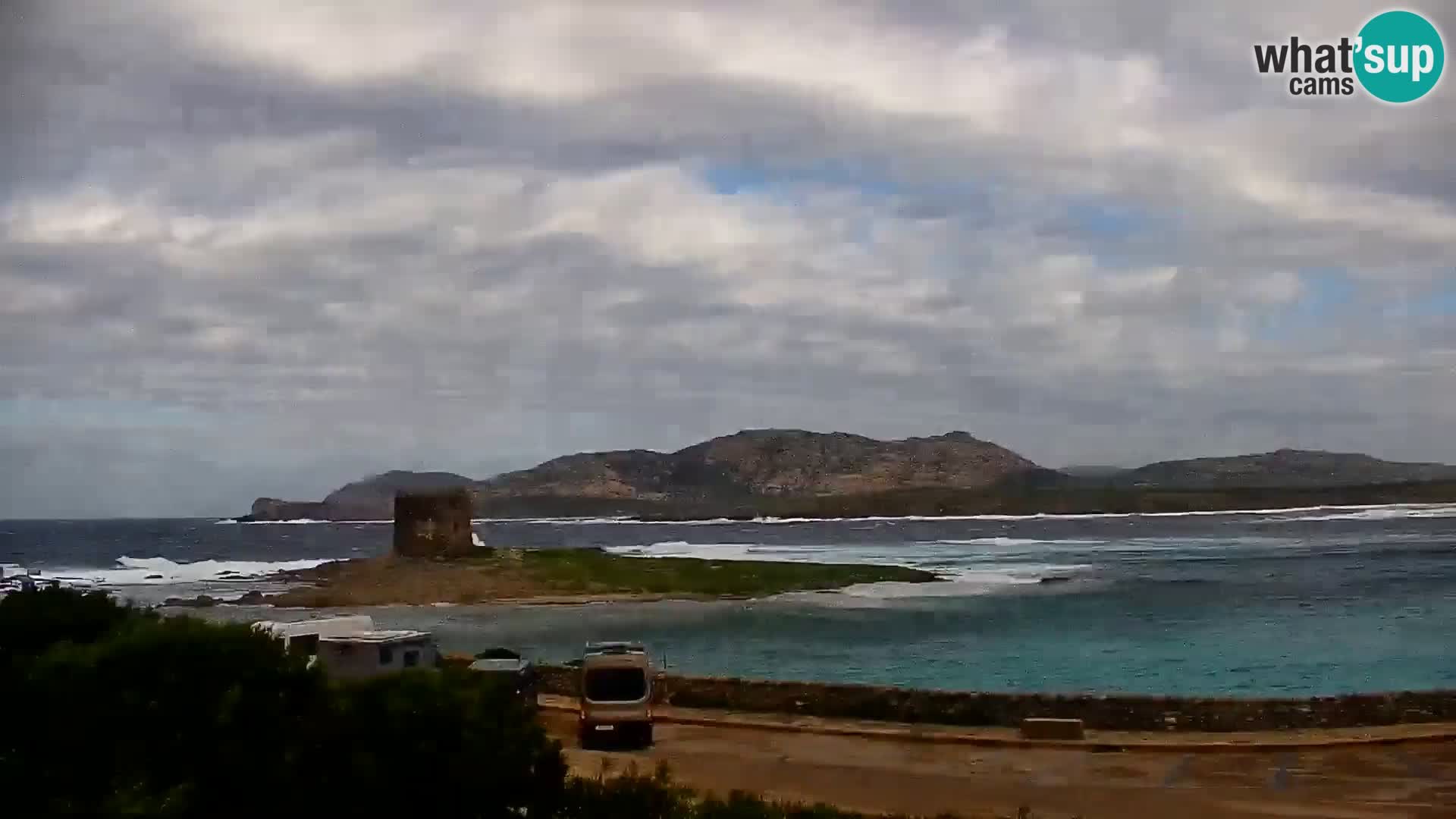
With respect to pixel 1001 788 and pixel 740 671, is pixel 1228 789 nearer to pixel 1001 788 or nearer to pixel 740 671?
pixel 1001 788

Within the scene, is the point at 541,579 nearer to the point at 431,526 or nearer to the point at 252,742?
the point at 431,526

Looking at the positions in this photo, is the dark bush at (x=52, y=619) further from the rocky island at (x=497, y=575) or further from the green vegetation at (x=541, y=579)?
the green vegetation at (x=541, y=579)

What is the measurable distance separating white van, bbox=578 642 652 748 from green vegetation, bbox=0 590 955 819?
8.20 metres

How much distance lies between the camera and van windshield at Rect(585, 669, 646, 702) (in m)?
19.8

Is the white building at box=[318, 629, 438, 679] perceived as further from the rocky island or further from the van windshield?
the rocky island

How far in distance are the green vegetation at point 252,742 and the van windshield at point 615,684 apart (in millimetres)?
8667

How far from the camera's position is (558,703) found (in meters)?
23.5

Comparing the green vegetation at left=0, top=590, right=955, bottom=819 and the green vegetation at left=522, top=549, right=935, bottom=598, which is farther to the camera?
the green vegetation at left=522, top=549, right=935, bottom=598

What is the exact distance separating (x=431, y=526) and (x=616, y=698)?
5709 centimetres

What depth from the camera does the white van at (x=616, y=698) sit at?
63.1ft

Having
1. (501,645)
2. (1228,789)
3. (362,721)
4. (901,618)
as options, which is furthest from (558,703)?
(901,618)

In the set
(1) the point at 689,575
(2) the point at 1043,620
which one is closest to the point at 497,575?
(1) the point at 689,575

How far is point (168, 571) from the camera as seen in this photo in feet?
323

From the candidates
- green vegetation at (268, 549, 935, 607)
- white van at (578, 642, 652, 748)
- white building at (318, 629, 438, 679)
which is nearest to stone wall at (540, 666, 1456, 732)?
white van at (578, 642, 652, 748)
